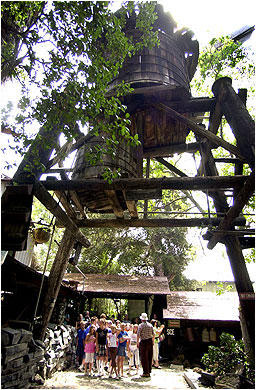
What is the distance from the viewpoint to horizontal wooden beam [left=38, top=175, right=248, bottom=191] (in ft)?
15.8

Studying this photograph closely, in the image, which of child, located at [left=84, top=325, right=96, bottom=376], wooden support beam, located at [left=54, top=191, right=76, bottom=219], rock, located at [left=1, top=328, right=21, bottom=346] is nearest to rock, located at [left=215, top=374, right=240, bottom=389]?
child, located at [left=84, top=325, right=96, bottom=376]

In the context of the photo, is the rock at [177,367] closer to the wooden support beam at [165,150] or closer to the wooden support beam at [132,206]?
the wooden support beam at [132,206]

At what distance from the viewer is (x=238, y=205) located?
16.9 ft

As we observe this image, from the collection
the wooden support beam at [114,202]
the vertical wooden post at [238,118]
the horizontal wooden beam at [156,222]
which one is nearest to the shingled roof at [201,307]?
the horizontal wooden beam at [156,222]

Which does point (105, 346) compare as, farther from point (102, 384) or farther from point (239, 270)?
point (239, 270)

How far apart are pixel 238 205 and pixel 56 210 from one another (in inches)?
157

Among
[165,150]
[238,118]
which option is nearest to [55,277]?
[165,150]

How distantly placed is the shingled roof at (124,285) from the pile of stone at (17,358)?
26.2 ft

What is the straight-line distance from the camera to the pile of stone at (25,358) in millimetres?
4250

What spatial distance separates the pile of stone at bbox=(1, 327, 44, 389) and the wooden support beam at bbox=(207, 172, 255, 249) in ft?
15.5

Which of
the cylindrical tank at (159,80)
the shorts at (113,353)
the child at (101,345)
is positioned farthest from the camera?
the child at (101,345)

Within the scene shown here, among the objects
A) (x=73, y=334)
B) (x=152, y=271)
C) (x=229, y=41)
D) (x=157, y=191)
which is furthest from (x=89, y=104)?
(x=152, y=271)

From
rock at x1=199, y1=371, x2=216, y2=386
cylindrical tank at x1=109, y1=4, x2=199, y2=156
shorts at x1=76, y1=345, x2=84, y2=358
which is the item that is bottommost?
shorts at x1=76, y1=345, x2=84, y2=358

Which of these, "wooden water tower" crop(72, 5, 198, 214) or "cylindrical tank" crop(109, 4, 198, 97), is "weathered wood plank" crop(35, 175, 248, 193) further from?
"cylindrical tank" crop(109, 4, 198, 97)
